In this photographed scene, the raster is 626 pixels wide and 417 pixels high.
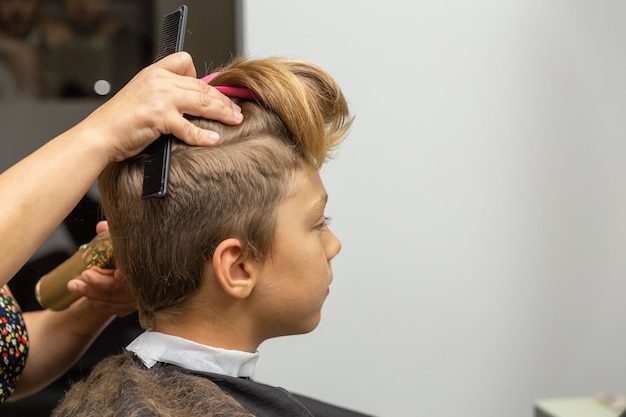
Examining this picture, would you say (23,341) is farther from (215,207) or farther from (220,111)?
(220,111)

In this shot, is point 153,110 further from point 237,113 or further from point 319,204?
point 319,204

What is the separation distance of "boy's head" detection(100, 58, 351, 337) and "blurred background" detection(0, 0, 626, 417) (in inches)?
33.0

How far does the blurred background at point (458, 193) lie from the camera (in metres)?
2.06

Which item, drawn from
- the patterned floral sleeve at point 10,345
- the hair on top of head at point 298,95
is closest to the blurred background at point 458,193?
the patterned floral sleeve at point 10,345

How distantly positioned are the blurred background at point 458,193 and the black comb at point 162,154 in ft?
2.77

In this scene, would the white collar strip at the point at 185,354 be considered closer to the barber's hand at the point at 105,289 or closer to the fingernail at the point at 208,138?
the barber's hand at the point at 105,289

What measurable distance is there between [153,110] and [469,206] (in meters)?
1.31

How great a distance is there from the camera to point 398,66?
2.10 metres

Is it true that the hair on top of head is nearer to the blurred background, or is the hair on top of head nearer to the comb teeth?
the comb teeth

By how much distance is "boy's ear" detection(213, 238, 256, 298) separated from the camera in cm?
116

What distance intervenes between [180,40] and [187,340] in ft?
1.52

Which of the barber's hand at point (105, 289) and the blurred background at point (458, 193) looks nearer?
the barber's hand at point (105, 289)

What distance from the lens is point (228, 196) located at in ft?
3.83

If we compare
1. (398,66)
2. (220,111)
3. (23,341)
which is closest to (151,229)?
(220,111)
